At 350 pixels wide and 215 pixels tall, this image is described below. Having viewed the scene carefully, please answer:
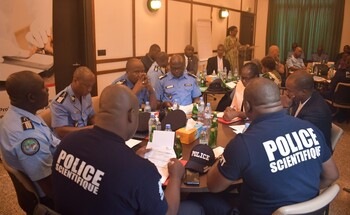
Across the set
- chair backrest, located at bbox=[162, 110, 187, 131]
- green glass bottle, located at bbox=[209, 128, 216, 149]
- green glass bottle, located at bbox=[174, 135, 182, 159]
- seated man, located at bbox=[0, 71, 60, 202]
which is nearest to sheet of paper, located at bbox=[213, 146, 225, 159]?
green glass bottle, located at bbox=[209, 128, 216, 149]

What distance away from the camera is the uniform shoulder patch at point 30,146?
1.67 m

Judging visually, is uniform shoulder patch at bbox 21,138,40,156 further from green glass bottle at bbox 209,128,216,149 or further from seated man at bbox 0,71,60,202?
green glass bottle at bbox 209,128,216,149

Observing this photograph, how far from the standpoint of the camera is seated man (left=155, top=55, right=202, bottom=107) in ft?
12.4

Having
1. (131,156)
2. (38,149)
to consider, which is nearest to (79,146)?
(131,156)

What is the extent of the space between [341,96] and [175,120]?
4.04m

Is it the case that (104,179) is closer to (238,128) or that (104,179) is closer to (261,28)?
(238,128)

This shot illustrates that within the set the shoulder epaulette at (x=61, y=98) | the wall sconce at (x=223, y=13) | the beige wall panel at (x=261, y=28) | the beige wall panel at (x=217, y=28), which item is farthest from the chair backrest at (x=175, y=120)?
the beige wall panel at (x=261, y=28)

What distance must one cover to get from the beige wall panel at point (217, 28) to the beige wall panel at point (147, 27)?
2683 millimetres

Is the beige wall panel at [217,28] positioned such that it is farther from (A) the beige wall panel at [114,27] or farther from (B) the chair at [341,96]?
(B) the chair at [341,96]

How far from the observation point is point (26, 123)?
1.75m

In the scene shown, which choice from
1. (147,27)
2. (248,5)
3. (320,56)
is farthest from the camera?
(248,5)

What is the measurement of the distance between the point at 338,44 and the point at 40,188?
11100 millimetres

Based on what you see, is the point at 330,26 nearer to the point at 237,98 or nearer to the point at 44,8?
the point at 237,98

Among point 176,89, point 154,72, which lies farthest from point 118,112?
point 154,72
